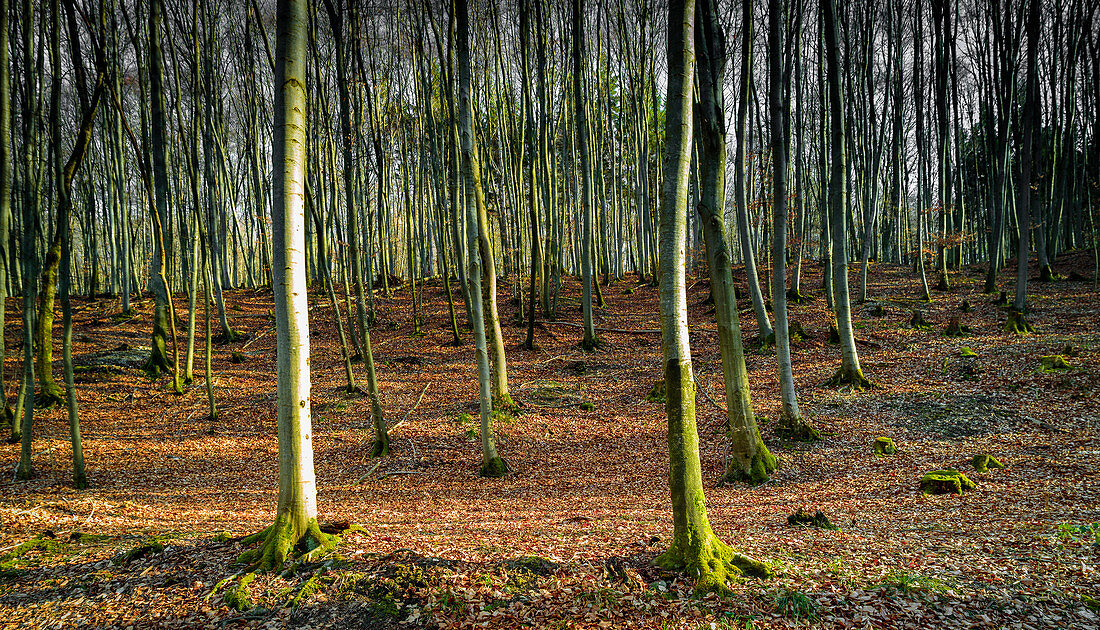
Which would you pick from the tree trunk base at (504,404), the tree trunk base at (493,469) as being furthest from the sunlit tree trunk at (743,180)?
the tree trunk base at (493,469)

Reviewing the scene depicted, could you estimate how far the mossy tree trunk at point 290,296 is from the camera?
13.4 feet

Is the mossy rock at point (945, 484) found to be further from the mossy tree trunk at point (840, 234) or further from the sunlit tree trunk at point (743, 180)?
the sunlit tree trunk at point (743, 180)

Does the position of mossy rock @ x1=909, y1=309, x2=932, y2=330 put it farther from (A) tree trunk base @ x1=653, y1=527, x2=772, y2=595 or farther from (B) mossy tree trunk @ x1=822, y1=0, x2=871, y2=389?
(A) tree trunk base @ x1=653, y1=527, x2=772, y2=595

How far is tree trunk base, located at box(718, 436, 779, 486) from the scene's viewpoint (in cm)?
658

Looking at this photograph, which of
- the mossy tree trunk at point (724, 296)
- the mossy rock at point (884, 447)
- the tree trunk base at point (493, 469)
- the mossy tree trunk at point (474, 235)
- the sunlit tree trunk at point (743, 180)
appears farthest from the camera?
the sunlit tree trunk at point (743, 180)

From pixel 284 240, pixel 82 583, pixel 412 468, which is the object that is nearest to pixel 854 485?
pixel 412 468

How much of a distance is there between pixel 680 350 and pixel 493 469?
15.6ft

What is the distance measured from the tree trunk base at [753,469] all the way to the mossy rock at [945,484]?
1.66 metres

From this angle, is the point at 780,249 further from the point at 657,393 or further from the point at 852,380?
the point at 657,393

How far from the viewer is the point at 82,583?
3783 millimetres

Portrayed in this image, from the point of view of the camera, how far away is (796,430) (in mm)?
7852

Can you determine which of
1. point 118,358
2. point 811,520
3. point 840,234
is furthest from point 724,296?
point 118,358

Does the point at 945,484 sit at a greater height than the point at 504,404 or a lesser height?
lesser

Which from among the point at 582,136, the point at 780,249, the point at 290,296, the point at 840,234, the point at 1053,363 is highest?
the point at 582,136
